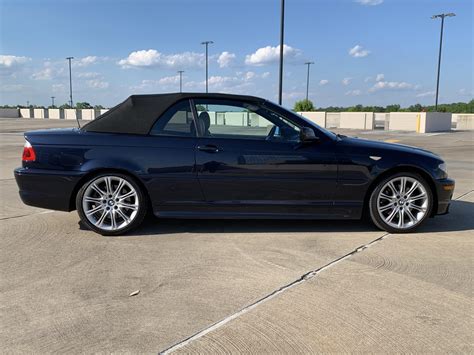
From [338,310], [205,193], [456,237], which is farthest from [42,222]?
[456,237]

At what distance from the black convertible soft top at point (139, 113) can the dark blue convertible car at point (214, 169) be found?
12 millimetres

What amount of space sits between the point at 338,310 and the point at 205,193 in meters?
2.08

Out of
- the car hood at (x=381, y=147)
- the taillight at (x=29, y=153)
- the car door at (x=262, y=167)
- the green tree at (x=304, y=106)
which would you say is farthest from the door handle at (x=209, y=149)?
the green tree at (x=304, y=106)

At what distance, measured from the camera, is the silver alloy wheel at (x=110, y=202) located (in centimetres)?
467

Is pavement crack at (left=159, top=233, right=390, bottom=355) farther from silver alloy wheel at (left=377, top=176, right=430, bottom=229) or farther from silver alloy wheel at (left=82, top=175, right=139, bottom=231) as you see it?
silver alloy wheel at (left=82, top=175, right=139, bottom=231)

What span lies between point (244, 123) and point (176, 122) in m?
0.75

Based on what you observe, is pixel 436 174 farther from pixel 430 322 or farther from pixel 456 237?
pixel 430 322

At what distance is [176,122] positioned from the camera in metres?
4.73

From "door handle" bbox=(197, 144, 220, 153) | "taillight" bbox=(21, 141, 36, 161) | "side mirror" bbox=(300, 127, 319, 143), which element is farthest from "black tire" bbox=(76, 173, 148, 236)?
"side mirror" bbox=(300, 127, 319, 143)

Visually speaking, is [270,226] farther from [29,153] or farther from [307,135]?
[29,153]

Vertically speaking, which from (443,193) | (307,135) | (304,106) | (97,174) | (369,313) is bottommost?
(369,313)

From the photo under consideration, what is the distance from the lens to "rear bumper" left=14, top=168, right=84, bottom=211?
15.2 feet

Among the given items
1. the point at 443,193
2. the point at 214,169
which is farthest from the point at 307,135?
the point at 443,193

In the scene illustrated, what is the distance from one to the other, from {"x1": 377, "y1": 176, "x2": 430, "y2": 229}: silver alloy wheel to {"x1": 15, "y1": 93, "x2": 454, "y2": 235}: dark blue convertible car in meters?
0.01
